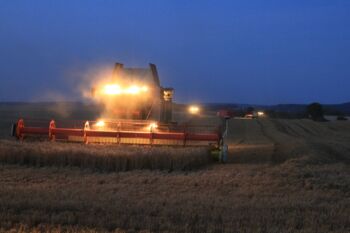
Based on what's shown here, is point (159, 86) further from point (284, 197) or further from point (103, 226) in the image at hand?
point (103, 226)

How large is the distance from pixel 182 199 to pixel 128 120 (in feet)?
26.7

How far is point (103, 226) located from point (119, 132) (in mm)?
8988

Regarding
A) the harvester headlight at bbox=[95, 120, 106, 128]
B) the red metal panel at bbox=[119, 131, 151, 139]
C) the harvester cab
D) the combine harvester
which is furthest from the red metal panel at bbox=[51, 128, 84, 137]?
the harvester cab

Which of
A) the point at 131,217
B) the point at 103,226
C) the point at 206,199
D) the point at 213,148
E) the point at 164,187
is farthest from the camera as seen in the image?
the point at 213,148

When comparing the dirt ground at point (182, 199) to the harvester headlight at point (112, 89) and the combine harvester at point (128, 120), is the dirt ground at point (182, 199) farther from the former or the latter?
the harvester headlight at point (112, 89)

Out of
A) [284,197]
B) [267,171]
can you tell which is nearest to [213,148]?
[267,171]

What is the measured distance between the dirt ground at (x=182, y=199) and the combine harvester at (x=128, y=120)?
242 cm

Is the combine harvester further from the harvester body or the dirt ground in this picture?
the dirt ground

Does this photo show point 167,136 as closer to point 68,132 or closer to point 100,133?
point 100,133

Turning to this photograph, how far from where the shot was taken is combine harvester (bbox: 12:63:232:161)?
1547cm

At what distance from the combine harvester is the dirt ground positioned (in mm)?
2423

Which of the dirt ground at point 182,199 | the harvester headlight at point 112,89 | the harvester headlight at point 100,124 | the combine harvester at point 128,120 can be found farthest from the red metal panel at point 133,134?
the harvester headlight at point 112,89

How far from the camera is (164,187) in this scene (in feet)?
34.4

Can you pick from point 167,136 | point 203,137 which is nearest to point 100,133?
point 167,136
